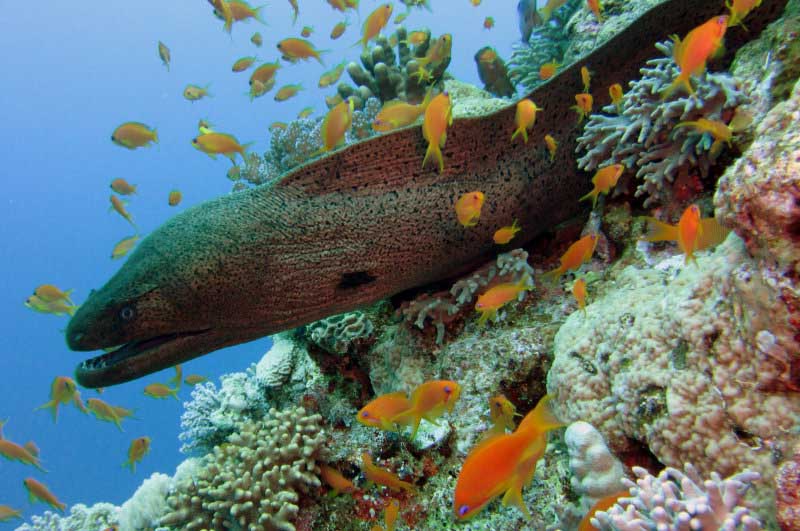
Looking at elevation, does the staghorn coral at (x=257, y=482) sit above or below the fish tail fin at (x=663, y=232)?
below

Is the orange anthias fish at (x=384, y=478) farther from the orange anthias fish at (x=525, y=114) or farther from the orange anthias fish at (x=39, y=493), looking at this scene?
the orange anthias fish at (x=39, y=493)

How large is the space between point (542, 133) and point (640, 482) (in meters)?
2.53

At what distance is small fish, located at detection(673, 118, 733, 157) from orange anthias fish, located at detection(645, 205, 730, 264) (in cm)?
53

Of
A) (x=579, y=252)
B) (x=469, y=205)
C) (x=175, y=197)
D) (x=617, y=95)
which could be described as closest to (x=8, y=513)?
(x=175, y=197)

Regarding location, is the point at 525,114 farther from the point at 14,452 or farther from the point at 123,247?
the point at 14,452

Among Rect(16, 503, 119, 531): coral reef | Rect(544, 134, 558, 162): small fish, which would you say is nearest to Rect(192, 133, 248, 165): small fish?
Rect(544, 134, 558, 162): small fish

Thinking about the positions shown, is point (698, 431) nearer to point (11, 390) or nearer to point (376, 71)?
point (376, 71)

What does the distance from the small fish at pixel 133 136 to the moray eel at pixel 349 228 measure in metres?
3.13

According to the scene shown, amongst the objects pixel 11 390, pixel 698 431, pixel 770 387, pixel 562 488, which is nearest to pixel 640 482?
pixel 698 431

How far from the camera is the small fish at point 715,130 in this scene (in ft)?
7.93

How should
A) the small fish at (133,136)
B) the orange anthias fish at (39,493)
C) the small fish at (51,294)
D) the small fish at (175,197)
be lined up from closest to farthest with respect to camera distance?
the orange anthias fish at (39,493) < the small fish at (133,136) < the small fish at (51,294) < the small fish at (175,197)

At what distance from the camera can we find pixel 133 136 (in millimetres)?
5844

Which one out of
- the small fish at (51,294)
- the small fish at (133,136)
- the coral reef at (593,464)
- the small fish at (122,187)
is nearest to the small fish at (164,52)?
the small fish at (133,136)

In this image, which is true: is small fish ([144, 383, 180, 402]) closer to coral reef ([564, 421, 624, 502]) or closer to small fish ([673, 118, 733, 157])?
coral reef ([564, 421, 624, 502])
